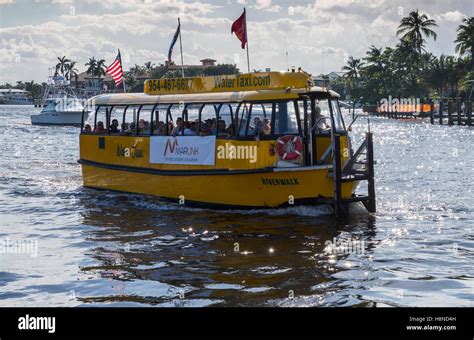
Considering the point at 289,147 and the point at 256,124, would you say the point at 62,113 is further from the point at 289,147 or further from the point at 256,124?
the point at 289,147

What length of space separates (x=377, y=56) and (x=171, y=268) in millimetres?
122556

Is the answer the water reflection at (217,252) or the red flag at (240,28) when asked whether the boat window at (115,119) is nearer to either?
the water reflection at (217,252)

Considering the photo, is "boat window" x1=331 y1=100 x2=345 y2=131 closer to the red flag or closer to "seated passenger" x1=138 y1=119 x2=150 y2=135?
the red flag

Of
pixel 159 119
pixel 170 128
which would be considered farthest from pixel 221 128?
pixel 159 119

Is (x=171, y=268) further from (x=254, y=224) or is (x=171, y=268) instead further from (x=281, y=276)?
(x=254, y=224)

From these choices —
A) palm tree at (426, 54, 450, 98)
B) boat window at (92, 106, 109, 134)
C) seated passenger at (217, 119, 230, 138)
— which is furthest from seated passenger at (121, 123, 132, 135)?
palm tree at (426, 54, 450, 98)

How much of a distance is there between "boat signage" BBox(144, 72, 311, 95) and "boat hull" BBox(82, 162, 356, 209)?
2.35 metres

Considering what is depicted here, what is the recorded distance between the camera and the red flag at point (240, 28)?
21.9 meters

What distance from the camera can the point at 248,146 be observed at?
61.3ft

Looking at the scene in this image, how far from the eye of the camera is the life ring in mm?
18312

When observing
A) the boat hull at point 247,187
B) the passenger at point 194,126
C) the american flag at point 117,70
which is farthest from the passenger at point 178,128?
the american flag at point 117,70

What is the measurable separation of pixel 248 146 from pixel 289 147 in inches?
40.8

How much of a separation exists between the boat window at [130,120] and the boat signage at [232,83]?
0.74 meters
